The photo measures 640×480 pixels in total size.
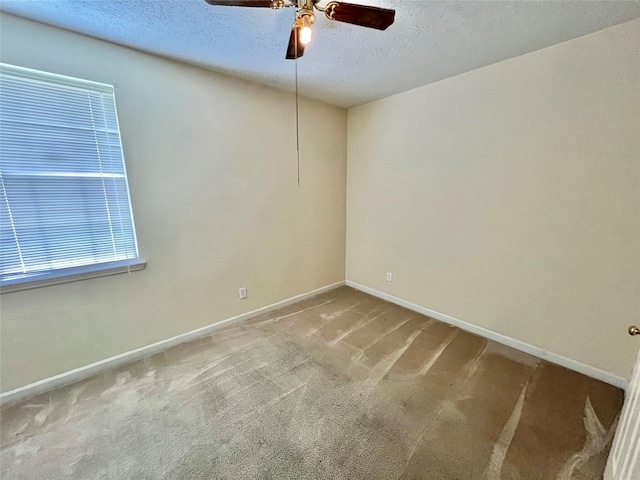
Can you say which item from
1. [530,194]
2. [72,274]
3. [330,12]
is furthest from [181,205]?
[530,194]

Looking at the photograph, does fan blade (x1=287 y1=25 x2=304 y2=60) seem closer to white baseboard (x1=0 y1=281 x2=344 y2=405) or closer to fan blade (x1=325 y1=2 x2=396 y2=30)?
fan blade (x1=325 y1=2 x2=396 y2=30)

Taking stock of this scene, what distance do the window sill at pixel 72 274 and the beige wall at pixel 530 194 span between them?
8.67ft

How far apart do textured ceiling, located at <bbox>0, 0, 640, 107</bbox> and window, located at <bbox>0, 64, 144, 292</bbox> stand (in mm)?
425

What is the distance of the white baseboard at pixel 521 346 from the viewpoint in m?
1.88

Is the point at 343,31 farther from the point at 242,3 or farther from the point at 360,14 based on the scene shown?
the point at 242,3

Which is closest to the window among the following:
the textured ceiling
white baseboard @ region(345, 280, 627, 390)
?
the textured ceiling

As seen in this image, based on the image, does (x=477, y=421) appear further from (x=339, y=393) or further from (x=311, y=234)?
(x=311, y=234)

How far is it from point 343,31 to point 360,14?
1.82 ft

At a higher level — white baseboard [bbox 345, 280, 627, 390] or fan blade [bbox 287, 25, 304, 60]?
fan blade [bbox 287, 25, 304, 60]

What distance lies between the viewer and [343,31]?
5.47ft

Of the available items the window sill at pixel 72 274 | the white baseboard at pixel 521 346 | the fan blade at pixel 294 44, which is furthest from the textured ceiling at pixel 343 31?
the white baseboard at pixel 521 346

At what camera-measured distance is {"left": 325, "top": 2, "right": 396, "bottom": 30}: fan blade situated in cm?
116

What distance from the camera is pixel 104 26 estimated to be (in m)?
1.63

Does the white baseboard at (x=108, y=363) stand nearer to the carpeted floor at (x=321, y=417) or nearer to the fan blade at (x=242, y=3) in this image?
the carpeted floor at (x=321, y=417)
